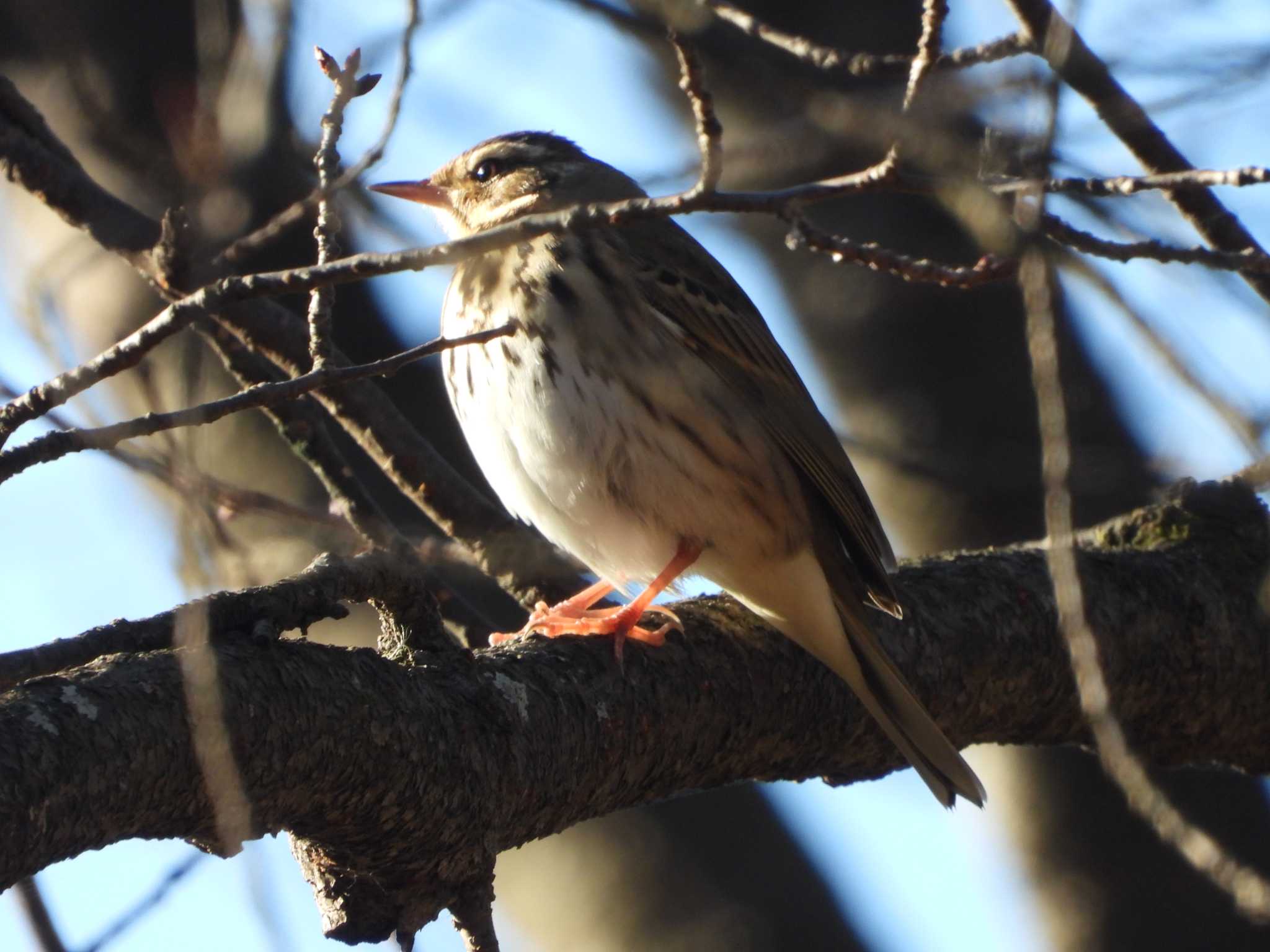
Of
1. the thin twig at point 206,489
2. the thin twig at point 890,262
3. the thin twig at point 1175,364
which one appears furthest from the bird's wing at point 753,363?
the thin twig at point 890,262

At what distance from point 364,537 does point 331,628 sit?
3.29 ft

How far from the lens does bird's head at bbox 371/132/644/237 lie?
19.0 feet

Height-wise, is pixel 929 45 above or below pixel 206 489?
below

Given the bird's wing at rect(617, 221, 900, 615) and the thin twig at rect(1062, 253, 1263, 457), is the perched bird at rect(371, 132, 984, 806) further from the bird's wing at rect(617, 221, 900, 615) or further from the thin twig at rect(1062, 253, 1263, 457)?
the thin twig at rect(1062, 253, 1263, 457)

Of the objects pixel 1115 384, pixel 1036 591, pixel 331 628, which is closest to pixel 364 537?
pixel 331 628

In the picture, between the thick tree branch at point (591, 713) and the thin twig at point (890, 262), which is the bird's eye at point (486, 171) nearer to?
the thick tree branch at point (591, 713)

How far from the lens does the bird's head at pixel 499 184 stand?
19.0ft

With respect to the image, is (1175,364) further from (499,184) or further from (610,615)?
(499,184)

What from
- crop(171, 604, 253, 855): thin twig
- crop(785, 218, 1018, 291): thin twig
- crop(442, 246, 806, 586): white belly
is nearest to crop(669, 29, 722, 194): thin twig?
crop(785, 218, 1018, 291): thin twig

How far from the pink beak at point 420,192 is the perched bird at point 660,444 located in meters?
1.03

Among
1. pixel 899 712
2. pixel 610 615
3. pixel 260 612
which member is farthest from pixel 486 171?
pixel 260 612

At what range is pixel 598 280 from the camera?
15.1 feet

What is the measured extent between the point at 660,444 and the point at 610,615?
0.55 m

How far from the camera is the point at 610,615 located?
4250 mm
